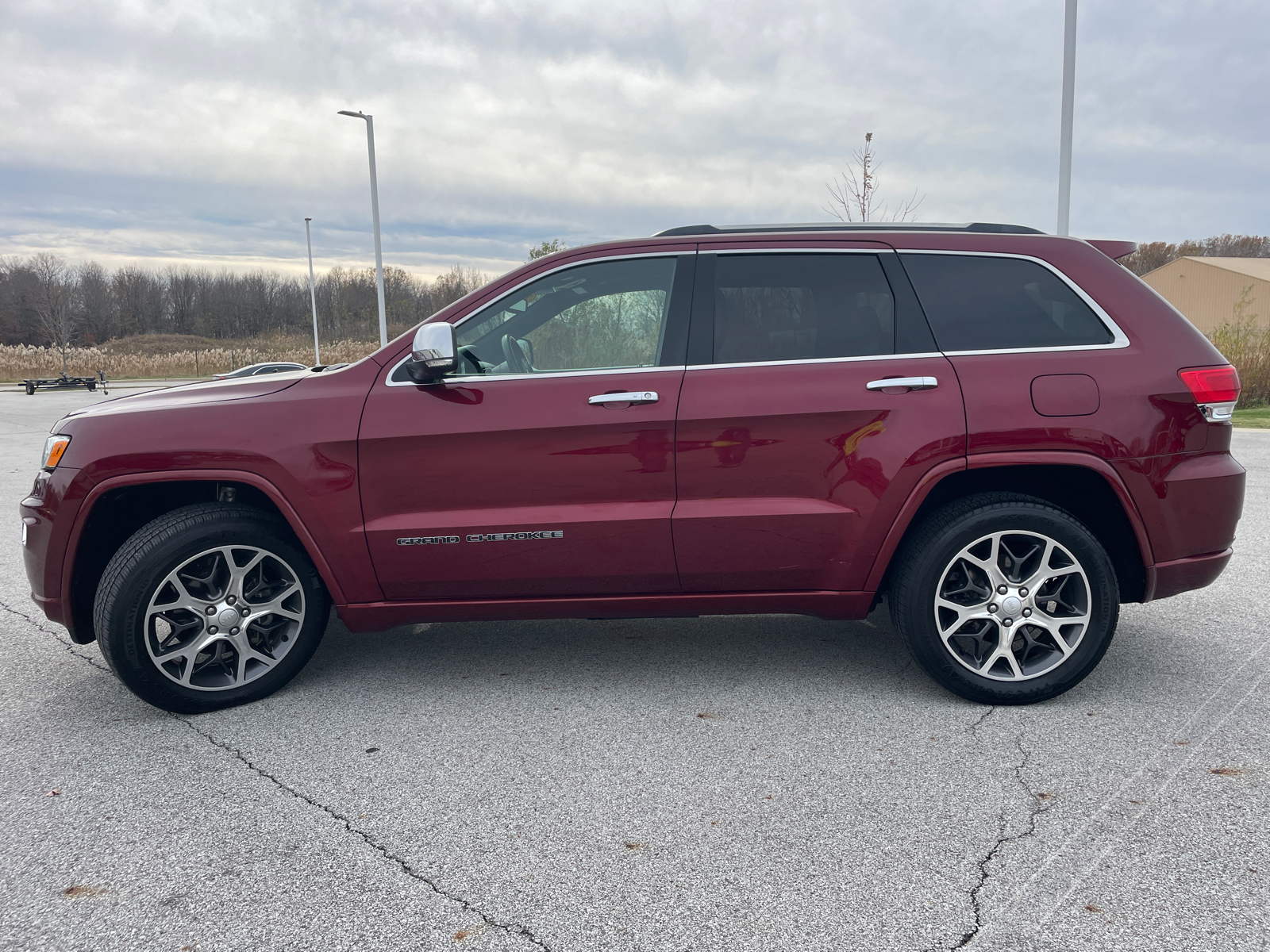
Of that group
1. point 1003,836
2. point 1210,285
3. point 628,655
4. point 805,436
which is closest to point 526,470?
point 805,436

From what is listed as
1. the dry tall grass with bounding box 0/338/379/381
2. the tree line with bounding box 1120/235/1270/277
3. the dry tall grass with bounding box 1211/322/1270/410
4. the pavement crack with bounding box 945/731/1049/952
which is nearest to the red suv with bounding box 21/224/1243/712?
the pavement crack with bounding box 945/731/1049/952

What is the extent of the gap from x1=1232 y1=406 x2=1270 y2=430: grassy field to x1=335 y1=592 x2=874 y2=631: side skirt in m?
14.1

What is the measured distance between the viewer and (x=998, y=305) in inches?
141

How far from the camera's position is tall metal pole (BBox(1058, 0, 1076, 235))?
39.9 ft

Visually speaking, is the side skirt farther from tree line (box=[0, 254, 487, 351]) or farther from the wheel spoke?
tree line (box=[0, 254, 487, 351])

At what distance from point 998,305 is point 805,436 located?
38.6 inches

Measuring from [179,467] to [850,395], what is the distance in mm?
2662

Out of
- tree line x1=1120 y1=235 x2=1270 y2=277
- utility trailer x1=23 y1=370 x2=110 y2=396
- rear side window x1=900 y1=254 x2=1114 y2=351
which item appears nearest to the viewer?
rear side window x1=900 y1=254 x2=1114 y2=351

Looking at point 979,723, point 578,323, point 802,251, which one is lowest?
point 979,723

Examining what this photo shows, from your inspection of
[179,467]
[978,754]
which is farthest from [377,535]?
[978,754]

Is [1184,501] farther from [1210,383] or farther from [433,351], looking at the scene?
[433,351]

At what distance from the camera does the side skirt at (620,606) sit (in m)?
3.61

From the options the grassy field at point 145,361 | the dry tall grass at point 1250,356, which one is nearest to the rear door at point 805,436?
the dry tall grass at point 1250,356

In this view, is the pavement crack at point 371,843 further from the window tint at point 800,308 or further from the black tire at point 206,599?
the window tint at point 800,308
